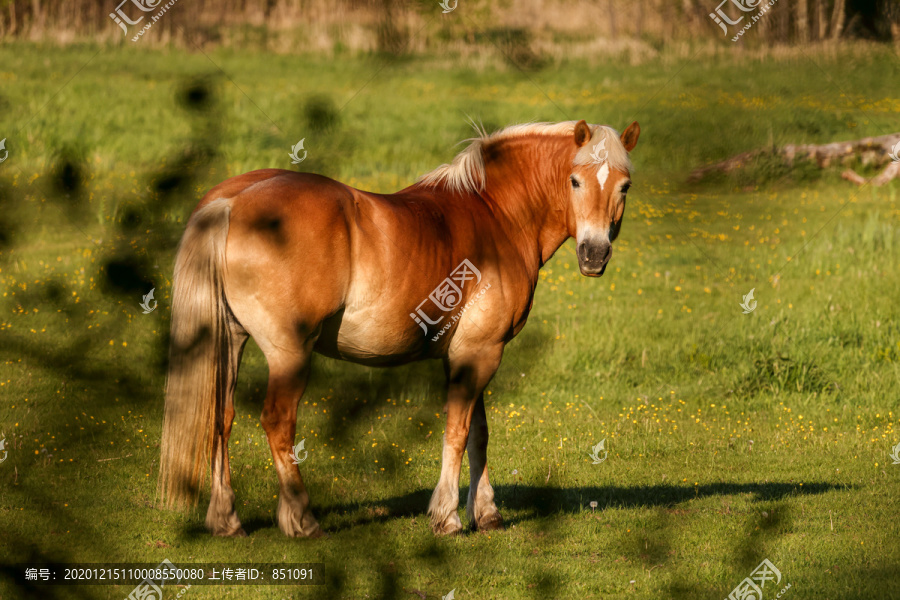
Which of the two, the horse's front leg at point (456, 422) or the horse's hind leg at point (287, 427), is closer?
the horse's hind leg at point (287, 427)

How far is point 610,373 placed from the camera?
1002 cm

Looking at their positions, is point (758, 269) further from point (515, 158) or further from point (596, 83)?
point (515, 158)

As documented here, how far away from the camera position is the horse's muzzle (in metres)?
5.23

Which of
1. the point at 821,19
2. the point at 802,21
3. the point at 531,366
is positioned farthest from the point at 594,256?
the point at 821,19

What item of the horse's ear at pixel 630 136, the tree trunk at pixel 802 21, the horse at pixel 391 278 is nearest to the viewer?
the horse at pixel 391 278

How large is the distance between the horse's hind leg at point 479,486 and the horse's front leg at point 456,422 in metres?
0.27

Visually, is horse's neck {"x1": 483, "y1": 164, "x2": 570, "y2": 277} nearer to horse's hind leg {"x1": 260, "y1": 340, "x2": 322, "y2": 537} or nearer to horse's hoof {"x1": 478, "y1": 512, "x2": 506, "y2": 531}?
horse's hoof {"x1": 478, "y1": 512, "x2": 506, "y2": 531}

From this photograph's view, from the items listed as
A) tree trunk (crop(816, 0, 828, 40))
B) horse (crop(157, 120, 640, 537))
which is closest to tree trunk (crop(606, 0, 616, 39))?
tree trunk (crop(816, 0, 828, 40))

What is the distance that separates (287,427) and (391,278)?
100 cm

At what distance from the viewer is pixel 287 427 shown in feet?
15.6

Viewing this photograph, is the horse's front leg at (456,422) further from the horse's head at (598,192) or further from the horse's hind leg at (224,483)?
the horse's hind leg at (224,483)

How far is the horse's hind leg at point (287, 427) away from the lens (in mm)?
4680

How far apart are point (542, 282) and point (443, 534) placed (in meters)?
8.17

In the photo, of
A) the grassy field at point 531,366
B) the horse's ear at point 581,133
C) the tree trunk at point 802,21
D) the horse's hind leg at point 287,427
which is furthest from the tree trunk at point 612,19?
the horse's hind leg at point 287,427
